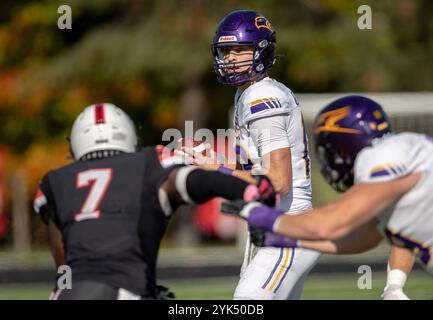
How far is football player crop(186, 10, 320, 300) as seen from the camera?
218 inches

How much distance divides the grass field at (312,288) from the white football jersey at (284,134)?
14.4 feet

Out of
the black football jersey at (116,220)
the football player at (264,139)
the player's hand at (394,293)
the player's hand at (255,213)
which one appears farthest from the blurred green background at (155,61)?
the player's hand at (255,213)

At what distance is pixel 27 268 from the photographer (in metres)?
14.9

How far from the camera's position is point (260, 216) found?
4.32m

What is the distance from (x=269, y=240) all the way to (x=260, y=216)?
1.07ft

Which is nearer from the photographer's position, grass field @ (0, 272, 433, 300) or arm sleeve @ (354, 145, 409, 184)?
arm sleeve @ (354, 145, 409, 184)

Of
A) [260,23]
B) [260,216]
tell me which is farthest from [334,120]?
[260,23]

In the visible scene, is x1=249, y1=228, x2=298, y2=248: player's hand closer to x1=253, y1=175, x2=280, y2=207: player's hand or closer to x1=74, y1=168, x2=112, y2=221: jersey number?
x1=253, y1=175, x2=280, y2=207: player's hand

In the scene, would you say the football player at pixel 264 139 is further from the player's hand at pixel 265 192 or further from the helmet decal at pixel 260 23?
the player's hand at pixel 265 192

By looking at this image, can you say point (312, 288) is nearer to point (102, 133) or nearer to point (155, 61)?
point (102, 133)

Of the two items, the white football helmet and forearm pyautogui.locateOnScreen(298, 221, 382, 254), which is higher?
the white football helmet

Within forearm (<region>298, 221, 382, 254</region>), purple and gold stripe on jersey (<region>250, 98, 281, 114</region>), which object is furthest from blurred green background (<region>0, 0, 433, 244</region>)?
forearm (<region>298, 221, 382, 254</region>)

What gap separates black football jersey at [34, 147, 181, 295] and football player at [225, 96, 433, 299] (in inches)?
14.6
